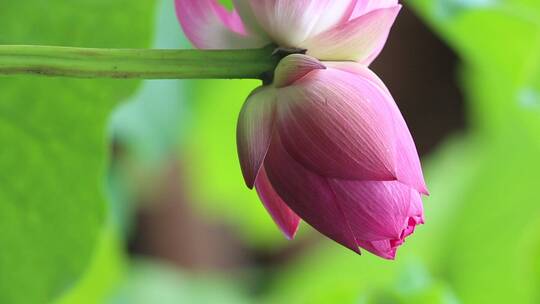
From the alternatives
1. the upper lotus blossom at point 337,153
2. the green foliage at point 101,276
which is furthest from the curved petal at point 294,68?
the green foliage at point 101,276

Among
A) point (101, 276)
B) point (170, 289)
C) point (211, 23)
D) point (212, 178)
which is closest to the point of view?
point (211, 23)

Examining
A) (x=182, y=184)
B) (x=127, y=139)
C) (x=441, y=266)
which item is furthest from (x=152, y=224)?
(x=441, y=266)

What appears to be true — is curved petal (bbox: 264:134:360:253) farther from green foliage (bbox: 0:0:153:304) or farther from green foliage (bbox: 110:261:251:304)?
green foliage (bbox: 110:261:251:304)

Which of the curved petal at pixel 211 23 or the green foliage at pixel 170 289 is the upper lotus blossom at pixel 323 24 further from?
the green foliage at pixel 170 289

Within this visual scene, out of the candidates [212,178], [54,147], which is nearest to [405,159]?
[54,147]

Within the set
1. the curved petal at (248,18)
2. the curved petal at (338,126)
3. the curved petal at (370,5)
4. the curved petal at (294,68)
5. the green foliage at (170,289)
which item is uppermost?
the curved petal at (248,18)

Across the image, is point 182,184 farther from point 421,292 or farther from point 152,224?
point 421,292

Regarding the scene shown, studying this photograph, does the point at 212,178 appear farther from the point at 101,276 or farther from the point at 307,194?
the point at 307,194
